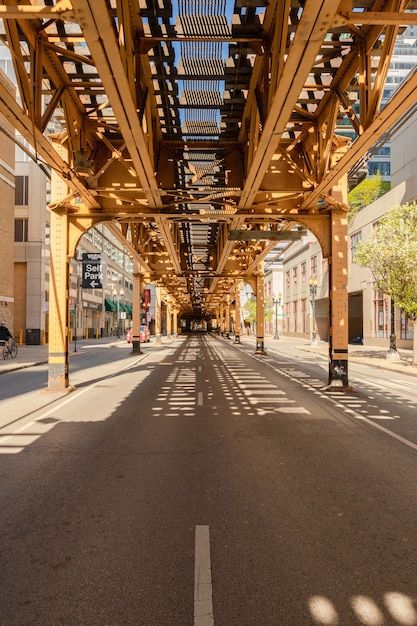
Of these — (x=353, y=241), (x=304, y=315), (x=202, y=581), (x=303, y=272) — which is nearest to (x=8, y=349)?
(x=202, y=581)

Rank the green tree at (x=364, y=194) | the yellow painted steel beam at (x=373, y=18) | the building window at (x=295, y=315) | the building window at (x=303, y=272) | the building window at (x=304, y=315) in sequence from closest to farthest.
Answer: the yellow painted steel beam at (x=373, y=18) < the green tree at (x=364, y=194) < the building window at (x=304, y=315) < the building window at (x=303, y=272) < the building window at (x=295, y=315)

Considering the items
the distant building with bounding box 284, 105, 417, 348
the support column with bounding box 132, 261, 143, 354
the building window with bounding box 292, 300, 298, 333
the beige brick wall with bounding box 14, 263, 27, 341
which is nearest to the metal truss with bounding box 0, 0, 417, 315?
the support column with bounding box 132, 261, 143, 354

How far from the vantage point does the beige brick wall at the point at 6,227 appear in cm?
3306

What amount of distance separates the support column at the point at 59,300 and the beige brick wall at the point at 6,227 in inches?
825

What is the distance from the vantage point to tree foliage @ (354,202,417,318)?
74.1 ft

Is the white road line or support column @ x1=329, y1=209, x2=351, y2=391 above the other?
support column @ x1=329, y1=209, x2=351, y2=391

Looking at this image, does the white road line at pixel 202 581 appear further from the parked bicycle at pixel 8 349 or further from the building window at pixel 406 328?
the building window at pixel 406 328

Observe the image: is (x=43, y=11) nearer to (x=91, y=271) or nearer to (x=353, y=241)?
(x=91, y=271)

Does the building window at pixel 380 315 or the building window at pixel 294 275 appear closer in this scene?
the building window at pixel 380 315

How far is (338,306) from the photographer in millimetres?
14172

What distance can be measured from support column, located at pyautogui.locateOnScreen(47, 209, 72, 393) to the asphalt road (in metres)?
3.71

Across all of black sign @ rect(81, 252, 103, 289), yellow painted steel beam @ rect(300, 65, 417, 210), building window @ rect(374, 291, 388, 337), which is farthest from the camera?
building window @ rect(374, 291, 388, 337)

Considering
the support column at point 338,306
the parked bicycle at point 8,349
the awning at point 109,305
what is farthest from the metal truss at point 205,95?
the awning at point 109,305

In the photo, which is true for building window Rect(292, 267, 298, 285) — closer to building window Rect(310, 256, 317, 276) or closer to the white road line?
building window Rect(310, 256, 317, 276)
